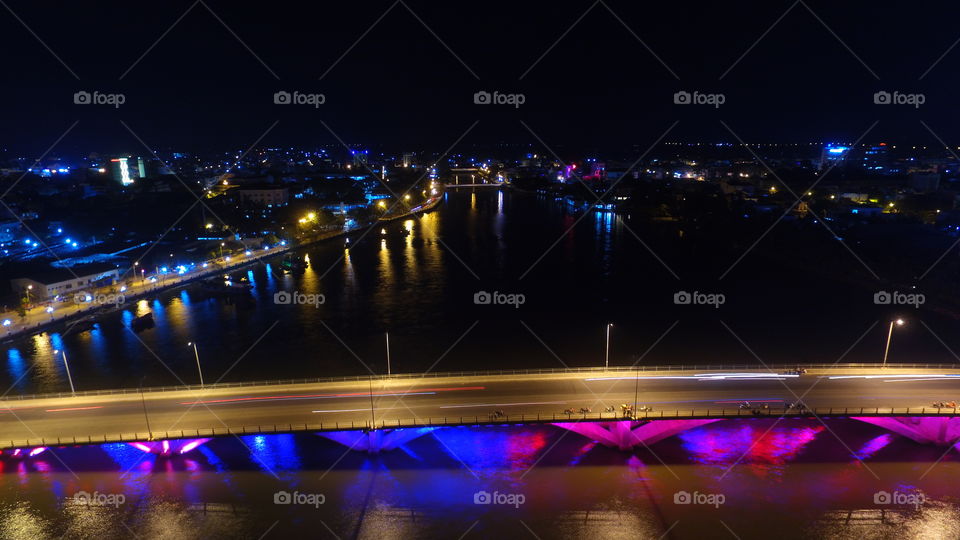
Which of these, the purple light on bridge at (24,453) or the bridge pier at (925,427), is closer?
the purple light on bridge at (24,453)

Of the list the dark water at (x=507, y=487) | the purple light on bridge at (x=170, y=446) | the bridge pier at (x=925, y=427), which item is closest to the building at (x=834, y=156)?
the bridge pier at (x=925, y=427)

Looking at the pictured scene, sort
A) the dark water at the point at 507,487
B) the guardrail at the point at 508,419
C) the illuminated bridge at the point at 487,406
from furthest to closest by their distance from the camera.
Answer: the illuminated bridge at the point at 487,406 → the guardrail at the point at 508,419 → the dark water at the point at 507,487

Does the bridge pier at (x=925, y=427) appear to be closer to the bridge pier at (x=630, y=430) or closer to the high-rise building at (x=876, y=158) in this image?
the bridge pier at (x=630, y=430)

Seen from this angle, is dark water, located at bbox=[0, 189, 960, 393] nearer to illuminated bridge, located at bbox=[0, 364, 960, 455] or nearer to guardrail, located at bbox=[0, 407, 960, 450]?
illuminated bridge, located at bbox=[0, 364, 960, 455]

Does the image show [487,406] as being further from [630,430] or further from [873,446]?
[873,446]

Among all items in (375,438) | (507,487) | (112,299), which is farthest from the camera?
(112,299)

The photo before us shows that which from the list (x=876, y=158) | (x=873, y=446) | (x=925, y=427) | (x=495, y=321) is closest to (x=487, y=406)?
(x=873, y=446)
